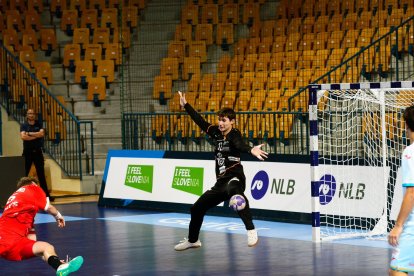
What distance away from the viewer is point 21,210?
1126 cm

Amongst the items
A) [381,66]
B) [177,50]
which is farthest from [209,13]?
[381,66]

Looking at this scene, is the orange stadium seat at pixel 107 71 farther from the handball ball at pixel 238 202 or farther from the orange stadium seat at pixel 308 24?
the handball ball at pixel 238 202

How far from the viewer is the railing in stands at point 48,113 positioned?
82.0 feet

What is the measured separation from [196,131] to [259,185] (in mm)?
5201

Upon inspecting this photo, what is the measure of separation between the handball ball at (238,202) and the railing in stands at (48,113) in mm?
11571

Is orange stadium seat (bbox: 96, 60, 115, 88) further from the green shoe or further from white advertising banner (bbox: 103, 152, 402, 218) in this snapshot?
the green shoe

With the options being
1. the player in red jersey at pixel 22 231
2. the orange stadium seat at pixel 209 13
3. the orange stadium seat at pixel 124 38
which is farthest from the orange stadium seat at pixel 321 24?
the player in red jersey at pixel 22 231

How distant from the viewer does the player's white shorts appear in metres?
7.91

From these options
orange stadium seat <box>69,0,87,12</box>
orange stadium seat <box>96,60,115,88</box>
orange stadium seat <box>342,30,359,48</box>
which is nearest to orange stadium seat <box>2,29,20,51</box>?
orange stadium seat <box>69,0,87,12</box>

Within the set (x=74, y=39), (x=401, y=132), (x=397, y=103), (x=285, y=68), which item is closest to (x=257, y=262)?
(x=401, y=132)

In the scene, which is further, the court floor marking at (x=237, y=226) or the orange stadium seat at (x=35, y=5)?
the orange stadium seat at (x=35, y=5)

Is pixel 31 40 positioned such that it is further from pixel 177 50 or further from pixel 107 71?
pixel 177 50

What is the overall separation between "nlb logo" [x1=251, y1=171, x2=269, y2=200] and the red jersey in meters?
7.29

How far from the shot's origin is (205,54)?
27.8 m
